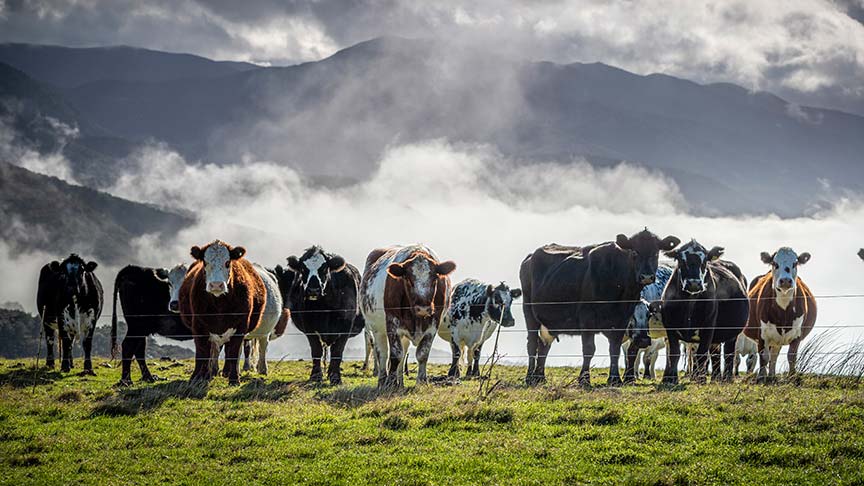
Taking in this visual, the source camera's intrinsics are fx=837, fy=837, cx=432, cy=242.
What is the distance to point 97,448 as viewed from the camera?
40.5ft

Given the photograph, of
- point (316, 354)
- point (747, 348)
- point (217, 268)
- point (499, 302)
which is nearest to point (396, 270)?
point (217, 268)

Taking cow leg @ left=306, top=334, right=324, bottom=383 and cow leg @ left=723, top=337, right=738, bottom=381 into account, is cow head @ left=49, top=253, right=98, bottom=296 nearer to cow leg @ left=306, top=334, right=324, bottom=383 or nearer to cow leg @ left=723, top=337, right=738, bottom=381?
cow leg @ left=306, top=334, right=324, bottom=383

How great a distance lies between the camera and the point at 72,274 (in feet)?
83.0

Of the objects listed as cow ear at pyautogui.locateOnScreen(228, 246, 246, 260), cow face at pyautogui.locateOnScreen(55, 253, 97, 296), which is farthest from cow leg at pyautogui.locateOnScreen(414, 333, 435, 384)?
cow face at pyautogui.locateOnScreen(55, 253, 97, 296)

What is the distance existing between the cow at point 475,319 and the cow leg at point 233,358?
23.7 feet

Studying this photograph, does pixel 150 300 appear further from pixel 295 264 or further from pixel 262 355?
pixel 295 264

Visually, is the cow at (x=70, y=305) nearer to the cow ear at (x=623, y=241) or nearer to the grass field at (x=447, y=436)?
the grass field at (x=447, y=436)

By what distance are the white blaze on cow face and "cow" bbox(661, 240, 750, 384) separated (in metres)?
10.4

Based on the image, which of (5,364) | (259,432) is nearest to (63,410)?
(259,432)

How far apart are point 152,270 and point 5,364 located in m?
6.54

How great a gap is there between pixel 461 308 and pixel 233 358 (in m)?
8.36

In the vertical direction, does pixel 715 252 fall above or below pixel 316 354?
above

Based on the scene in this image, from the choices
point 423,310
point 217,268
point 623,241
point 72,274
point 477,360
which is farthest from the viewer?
point 477,360

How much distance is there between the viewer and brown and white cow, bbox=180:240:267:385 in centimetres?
1925
